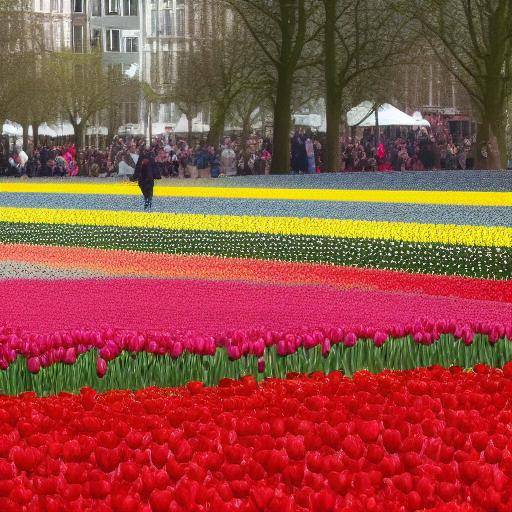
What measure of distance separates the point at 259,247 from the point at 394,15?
22.9 meters

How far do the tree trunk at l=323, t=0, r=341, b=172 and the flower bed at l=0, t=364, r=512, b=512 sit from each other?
34.1 meters

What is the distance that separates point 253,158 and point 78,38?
55.7 meters

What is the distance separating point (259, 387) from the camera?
23.0 feet

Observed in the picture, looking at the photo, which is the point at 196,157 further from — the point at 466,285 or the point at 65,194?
the point at 466,285

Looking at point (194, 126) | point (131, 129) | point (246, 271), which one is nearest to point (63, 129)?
point (194, 126)

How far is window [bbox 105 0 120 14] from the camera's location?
104062 millimetres

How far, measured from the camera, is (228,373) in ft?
27.1

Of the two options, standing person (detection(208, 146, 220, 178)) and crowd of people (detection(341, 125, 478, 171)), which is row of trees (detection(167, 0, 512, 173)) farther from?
standing person (detection(208, 146, 220, 178))

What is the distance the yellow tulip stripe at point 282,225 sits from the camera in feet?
66.7

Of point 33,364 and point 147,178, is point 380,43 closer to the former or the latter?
point 147,178

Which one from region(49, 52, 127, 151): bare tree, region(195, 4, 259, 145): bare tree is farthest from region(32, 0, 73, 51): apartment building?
region(195, 4, 259, 145): bare tree

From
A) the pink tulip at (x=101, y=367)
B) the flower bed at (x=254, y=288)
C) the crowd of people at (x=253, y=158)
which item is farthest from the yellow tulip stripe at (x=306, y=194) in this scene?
the pink tulip at (x=101, y=367)

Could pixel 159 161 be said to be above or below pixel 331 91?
below

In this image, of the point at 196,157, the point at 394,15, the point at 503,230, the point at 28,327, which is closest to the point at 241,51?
the point at 196,157
